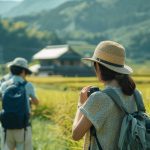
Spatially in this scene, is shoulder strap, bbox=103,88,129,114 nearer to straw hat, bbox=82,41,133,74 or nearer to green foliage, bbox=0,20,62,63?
straw hat, bbox=82,41,133,74

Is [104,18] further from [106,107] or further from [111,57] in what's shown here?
[106,107]

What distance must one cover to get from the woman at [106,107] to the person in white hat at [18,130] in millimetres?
2945

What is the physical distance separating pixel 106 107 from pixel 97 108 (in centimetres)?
6

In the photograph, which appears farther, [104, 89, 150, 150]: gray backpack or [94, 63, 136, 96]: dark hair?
[94, 63, 136, 96]: dark hair

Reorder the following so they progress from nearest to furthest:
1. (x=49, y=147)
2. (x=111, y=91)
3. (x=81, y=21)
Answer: (x=111, y=91) → (x=49, y=147) → (x=81, y=21)

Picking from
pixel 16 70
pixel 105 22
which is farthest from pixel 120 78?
pixel 105 22

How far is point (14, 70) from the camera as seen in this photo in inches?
262

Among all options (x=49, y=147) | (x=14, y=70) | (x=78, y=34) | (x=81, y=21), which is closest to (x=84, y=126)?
(x=14, y=70)

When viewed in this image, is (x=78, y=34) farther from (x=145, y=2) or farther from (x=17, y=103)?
(x=17, y=103)

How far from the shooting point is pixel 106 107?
3451 mm

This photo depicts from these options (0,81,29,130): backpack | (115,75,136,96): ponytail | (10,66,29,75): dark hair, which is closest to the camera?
(115,75,136,96): ponytail

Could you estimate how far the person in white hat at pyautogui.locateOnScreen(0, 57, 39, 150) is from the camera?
254 inches

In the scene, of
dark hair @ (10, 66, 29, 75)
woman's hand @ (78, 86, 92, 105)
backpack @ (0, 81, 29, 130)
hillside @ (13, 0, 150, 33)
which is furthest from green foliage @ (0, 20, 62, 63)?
woman's hand @ (78, 86, 92, 105)

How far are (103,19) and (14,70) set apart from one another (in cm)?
18818
